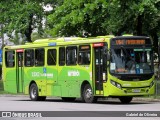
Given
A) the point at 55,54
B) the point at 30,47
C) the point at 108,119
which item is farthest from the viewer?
the point at 30,47

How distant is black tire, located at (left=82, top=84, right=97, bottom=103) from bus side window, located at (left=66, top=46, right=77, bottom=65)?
56.1 inches

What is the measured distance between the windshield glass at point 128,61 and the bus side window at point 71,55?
268 centimetres

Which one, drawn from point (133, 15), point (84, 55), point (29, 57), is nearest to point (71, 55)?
point (84, 55)

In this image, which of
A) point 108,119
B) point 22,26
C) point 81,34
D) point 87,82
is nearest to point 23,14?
point 22,26

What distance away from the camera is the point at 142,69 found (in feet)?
85.3

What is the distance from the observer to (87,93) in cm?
2697

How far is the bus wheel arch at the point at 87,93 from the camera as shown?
87.5ft

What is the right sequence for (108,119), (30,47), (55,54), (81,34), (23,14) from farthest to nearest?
(23,14), (81,34), (30,47), (55,54), (108,119)

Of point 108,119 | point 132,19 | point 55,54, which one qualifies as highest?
point 132,19

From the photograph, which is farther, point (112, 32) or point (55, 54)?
point (112, 32)

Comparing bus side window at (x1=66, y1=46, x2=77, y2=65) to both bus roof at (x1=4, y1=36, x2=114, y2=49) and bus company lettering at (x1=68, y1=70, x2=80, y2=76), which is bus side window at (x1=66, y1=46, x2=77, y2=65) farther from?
bus company lettering at (x1=68, y1=70, x2=80, y2=76)

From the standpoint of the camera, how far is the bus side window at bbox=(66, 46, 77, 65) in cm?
2780

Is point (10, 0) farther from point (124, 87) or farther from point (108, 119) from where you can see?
point (108, 119)

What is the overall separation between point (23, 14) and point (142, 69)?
66.8 ft
